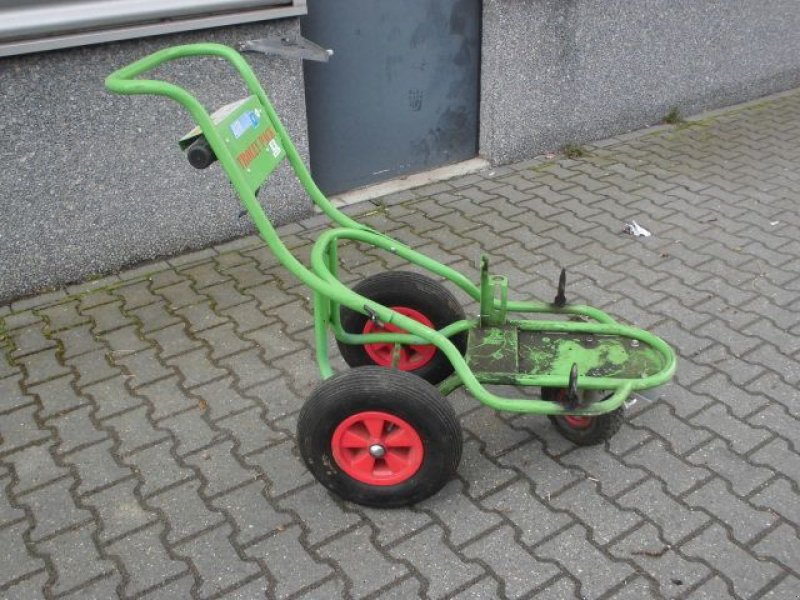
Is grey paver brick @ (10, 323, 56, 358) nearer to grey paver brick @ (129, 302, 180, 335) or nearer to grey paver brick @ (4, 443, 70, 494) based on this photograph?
grey paver brick @ (129, 302, 180, 335)

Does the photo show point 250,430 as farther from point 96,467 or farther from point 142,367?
point 142,367

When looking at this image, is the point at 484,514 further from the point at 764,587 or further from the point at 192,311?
the point at 192,311

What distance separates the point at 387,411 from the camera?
8.92ft

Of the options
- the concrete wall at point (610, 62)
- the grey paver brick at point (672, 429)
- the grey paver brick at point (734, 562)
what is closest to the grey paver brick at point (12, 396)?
the grey paver brick at point (672, 429)

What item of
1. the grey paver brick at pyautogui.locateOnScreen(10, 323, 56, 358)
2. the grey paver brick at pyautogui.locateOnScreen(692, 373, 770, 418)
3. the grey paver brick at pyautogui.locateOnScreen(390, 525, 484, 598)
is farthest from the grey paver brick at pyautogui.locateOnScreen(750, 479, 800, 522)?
the grey paver brick at pyautogui.locateOnScreen(10, 323, 56, 358)

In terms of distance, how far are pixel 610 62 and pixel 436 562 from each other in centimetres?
447

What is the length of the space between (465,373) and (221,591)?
1.04 meters

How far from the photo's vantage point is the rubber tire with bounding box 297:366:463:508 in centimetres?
270

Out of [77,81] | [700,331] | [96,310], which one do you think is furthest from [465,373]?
[77,81]

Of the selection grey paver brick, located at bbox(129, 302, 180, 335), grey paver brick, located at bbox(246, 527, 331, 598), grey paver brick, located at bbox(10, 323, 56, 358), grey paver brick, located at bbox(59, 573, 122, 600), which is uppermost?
grey paver brick, located at bbox(129, 302, 180, 335)

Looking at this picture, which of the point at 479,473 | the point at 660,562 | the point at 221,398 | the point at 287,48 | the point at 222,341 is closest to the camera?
the point at 660,562

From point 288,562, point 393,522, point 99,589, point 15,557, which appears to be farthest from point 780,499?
point 15,557

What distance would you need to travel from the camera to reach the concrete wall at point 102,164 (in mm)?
4109

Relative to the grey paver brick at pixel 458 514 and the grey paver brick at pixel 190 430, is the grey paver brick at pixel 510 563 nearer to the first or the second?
the grey paver brick at pixel 458 514
